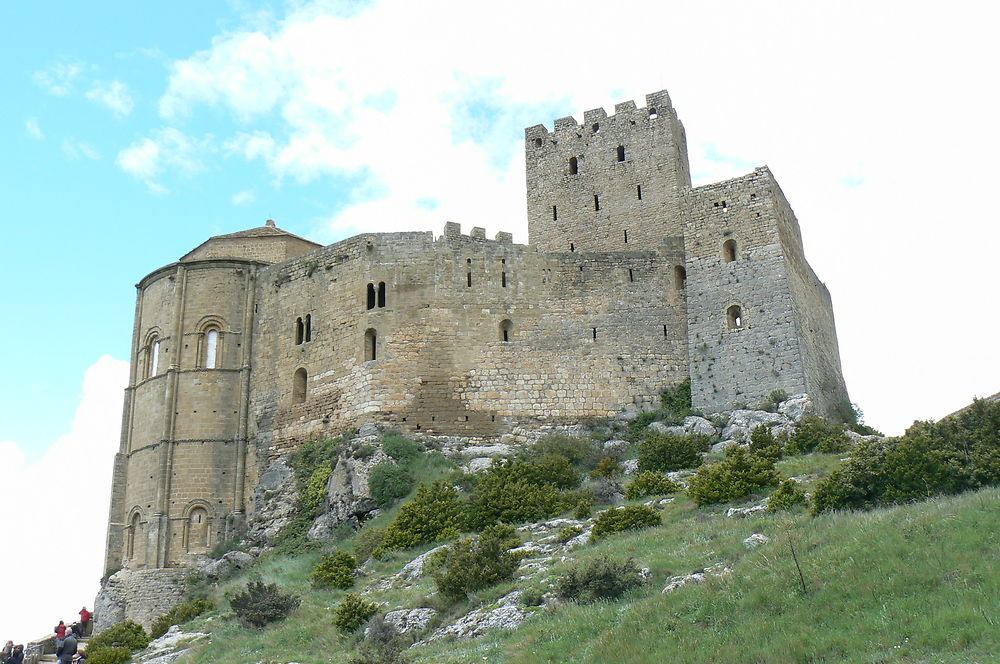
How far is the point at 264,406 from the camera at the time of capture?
31.9 m

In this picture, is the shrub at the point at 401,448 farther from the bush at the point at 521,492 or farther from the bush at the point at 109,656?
the bush at the point at 109,656

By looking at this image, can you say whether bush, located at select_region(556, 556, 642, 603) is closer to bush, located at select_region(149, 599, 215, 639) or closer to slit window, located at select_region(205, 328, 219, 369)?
bush, located at select_region(149, 599, 215, 639)

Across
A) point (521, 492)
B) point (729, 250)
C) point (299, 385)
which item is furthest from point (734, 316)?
point (299, 385)

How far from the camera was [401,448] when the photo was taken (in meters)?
28.0

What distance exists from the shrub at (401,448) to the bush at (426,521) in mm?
3136

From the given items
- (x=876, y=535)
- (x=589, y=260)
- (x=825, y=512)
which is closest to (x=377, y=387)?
(x=589, y=260)

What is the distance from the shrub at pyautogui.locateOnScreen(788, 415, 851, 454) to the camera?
23.2 m

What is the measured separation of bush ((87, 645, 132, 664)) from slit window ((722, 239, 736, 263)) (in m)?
18.9

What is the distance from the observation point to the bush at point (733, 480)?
19828 mm

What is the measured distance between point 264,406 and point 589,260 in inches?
437

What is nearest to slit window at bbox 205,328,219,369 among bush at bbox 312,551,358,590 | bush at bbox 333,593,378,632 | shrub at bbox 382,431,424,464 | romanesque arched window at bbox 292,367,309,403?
romanesque arched window at bbox 292,367,309,403

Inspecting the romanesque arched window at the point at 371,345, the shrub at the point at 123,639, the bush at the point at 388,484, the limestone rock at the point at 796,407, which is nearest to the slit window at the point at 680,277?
the limestone rock at the point at 796,407

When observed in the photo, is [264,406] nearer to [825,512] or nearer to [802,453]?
[802,453]

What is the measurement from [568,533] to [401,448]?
917 centimetres
